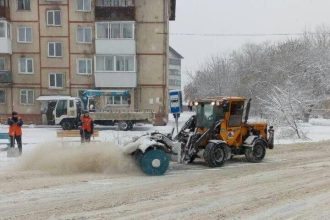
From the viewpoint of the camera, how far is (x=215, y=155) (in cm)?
1288

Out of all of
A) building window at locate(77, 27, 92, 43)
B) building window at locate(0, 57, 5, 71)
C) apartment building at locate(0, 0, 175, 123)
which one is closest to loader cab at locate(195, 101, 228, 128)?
apartment building at locate(0, 0, 175, 123)

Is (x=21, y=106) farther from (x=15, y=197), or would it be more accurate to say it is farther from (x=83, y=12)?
(x=15, y=197)

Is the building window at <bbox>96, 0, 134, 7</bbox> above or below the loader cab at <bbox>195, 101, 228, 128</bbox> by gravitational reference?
above

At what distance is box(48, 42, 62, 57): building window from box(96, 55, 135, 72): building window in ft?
11.4

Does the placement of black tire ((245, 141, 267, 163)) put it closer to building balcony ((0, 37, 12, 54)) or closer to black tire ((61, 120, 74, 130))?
black tire ((61, 120, 74, 130))

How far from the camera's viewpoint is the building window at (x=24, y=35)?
125 feet

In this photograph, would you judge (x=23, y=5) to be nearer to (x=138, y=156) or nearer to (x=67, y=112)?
(x=67, y=112)

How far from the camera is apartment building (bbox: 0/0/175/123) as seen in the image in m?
37.6

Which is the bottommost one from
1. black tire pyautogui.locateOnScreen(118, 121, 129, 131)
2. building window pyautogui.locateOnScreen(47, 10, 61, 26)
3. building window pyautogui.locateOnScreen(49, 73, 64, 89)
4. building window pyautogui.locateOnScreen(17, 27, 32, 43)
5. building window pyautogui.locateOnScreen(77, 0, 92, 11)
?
black tire pyautogui.locateOnScreen(118, 121, 129, 131)

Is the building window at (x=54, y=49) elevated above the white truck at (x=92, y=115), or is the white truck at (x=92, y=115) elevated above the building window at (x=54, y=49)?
the building window at (x=54, y=49)

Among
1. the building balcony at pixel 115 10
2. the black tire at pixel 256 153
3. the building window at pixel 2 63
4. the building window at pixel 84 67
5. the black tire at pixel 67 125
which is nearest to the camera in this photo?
the black tire at pixel 256 153

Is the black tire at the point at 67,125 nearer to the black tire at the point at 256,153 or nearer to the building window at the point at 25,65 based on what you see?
the building window at the point at 25,65

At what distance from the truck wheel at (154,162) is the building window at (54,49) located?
28761 mm

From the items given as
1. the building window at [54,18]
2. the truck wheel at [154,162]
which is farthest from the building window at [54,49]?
the truck wheel at [154,162]
